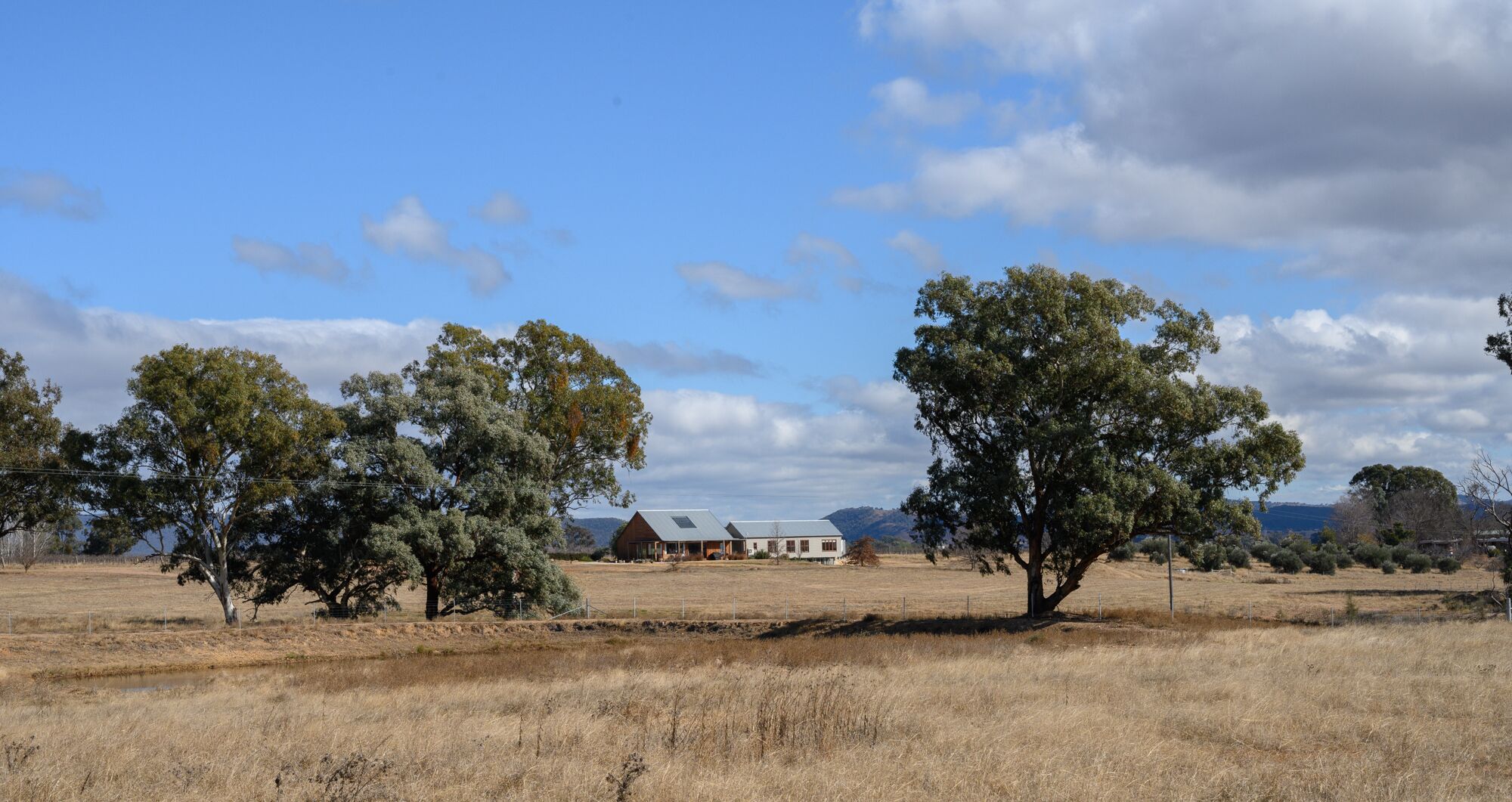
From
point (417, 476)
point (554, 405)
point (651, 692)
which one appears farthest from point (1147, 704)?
point (554, 405)

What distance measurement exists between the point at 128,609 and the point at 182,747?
4928 cm

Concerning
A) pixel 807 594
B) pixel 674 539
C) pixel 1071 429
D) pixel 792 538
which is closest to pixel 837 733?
pixel 1071 429

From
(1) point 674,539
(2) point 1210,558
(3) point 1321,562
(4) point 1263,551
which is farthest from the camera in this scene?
(1) point 674,539

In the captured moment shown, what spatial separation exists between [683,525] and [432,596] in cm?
9156

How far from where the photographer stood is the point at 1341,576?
86.1m

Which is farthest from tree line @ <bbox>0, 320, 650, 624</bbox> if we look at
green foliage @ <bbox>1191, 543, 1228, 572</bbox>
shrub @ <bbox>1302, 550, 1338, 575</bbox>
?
shrub @ <bbox>1302, 550, 1338, 575</bbox>

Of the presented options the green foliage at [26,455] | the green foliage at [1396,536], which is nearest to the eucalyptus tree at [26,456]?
the green foliage at [26,455]

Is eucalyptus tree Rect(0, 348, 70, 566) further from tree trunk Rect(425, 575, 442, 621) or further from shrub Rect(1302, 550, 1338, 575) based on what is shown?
shrub Rect(1302, 550, 1338, 575)

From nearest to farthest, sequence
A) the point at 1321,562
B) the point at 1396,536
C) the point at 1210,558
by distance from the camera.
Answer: the point at 1210,558
the point at 1321,562
the point at 1396,536

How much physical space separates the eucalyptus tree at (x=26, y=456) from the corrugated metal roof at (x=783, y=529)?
340 feet

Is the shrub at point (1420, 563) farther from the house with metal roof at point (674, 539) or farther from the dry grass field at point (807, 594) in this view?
the house with metal roof at point (674, 539)

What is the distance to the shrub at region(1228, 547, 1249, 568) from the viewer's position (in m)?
96.4

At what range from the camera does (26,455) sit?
4728 cm

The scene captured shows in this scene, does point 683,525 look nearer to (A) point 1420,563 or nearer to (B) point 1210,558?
(B) point 1210,558
